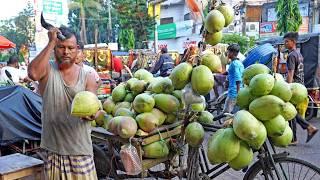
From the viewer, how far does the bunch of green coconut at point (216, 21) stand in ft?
8.32

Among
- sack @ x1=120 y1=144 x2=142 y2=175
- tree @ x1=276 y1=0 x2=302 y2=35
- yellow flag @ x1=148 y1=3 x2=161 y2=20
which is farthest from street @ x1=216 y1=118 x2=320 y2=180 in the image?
yellow flag @ x1=148 y1=3 x2=161 y2=20

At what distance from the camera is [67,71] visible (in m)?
2.48

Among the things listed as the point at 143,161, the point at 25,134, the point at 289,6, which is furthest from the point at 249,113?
the point at 289,6

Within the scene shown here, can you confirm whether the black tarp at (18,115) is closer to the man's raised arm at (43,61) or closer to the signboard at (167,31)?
the man's raised arm at (43,61)

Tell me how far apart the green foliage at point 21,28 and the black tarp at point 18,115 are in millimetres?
41581

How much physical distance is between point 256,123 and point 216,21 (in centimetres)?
80

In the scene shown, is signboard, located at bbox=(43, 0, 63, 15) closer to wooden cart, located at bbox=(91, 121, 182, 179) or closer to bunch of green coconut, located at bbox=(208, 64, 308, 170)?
wooden cart, located at bbox=(91, 121, 182, 179)

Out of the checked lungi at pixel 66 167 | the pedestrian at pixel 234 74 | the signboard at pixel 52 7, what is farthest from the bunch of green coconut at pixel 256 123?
the signboard at pixel 52 7

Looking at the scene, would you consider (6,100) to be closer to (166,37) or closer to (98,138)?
(98,138)

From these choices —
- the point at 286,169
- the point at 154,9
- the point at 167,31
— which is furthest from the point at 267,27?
the point at 286,169

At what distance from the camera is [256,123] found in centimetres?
234

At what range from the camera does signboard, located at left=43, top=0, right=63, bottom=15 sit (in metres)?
8.82

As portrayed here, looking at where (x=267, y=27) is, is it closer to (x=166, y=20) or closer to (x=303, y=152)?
(x=166, y=20)

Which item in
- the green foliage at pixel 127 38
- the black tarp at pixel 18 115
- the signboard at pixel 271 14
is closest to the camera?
the black tarp at pixel 18 115
